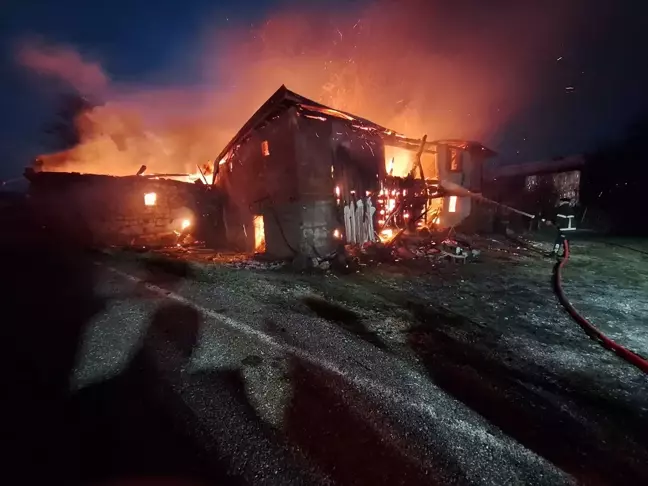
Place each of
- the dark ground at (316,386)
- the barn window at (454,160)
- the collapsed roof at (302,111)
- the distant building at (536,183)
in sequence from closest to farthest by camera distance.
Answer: the dark ground at (316,386) → the collapsed roof at (302,111) → the barn window at (454,160) → the distant building at (536,183)

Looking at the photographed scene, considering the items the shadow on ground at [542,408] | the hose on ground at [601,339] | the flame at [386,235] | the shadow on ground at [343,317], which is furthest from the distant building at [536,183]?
the shadow on ground at [542,408]

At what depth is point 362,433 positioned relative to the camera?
11.2 feet

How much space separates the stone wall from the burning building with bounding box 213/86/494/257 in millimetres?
3520

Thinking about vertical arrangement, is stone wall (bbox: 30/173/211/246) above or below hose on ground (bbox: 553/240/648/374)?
above

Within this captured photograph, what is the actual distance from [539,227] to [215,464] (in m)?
28.3

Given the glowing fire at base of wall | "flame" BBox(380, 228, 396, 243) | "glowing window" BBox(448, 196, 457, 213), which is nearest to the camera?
"flame" BBox(380, 228, 396, 243)

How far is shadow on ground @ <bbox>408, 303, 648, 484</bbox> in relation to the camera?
10.3ft

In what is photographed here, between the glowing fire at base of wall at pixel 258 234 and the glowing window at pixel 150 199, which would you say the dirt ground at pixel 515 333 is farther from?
the glowing window at pixel 150 199

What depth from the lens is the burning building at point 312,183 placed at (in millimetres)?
12562

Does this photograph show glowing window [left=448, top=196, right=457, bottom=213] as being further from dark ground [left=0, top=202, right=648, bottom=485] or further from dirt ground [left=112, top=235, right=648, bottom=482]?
dark ground [left=0, top=202, right=648, bottom=485]

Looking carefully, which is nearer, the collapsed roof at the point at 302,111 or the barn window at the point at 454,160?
the collapsed roof at the point at 302,111

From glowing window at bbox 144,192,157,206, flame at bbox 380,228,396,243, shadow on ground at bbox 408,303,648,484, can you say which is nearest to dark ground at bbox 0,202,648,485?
shadow on ground at bbox 408,303,648,484

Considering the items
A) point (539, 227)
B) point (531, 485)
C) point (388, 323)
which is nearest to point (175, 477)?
point (531, 485)

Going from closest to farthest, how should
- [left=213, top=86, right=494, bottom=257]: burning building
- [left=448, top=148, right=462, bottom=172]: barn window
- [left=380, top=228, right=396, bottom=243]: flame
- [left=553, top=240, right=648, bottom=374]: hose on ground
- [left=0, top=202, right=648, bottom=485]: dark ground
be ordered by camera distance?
[left=0, top=202, right=648, bottom=485]: dark ground → [left=553, top=240, right=648, bottom=374]: hose on ground → [left=213, top=86, right=494, bottom=257]: burning building → [left=380, top=228, right=396, bottom=243]: flame → [left=448, top=148, right=462, bottom=172]: barn window
